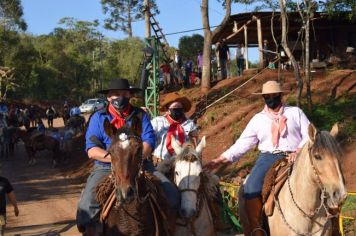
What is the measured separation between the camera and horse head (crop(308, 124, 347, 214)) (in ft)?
15.1

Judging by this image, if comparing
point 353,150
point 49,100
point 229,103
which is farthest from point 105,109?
point 49,100

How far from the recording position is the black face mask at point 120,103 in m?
5.85

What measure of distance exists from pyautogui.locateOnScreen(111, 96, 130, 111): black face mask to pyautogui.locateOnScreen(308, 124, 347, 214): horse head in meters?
2.12

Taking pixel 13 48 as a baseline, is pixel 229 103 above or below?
below

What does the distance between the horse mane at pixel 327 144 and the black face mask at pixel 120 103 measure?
86.0 inches

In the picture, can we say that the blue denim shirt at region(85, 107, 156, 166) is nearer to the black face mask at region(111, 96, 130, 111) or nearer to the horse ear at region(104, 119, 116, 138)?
the black face mask at region(111, 96, 130, 111)

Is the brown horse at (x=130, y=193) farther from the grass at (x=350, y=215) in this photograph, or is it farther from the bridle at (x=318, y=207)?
the grass at (x=350, y=215)

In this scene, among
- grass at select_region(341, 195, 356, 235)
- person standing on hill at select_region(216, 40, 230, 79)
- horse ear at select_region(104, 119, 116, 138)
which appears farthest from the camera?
person standing on hill at select_region(216, 40, 230, 79)

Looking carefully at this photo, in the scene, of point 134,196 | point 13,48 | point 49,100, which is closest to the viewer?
point 134,196

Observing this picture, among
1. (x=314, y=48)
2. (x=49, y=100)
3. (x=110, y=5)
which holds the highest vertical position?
(x=110, y=5)

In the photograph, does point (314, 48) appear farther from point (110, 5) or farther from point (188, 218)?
point (110, 5)

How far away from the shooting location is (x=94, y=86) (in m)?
74.9

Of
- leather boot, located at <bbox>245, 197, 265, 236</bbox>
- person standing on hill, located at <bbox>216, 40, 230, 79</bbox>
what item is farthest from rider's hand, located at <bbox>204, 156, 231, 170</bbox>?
person standing on hill, located at <bbox>216, 40, 230, 79</bbox>

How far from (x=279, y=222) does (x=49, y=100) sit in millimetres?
61741
